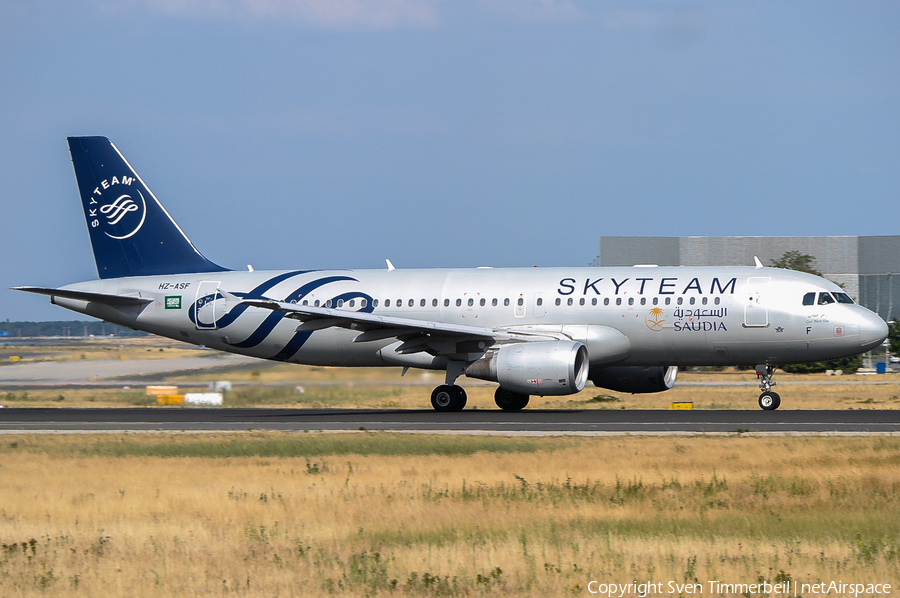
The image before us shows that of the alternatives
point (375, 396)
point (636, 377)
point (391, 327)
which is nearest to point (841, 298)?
point (636, 377)

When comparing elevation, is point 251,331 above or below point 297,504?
above

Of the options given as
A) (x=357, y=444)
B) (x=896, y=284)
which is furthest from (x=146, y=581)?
(x=896, y=284)

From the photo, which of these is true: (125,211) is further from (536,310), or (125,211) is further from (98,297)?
(536,310)

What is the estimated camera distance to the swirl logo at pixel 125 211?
37.0 meters

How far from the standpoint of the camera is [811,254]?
95062 mm

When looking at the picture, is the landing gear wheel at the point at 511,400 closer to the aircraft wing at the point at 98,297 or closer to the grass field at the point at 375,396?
the grass field at the point at 375,396

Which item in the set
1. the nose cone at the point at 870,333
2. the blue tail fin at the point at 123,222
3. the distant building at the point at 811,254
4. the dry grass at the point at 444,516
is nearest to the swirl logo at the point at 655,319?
the nose cone at the point at 870,333

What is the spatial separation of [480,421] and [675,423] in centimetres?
489

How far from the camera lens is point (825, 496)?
49.0 feet

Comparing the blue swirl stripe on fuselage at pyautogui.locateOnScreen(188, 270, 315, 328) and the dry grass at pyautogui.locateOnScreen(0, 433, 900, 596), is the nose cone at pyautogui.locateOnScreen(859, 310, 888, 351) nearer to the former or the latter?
the dry grass at pyautogui.locateOnScreen(0, 433, 900, 596)

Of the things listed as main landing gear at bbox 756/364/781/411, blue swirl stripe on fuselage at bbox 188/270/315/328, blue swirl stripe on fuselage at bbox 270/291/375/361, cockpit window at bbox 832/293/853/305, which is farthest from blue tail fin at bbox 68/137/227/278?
cockpit window at bbox 832/293/853/305

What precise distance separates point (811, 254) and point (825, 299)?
225 ft

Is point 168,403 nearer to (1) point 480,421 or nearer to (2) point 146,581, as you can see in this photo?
(1) point 480,421

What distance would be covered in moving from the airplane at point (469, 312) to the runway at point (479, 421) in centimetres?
135
